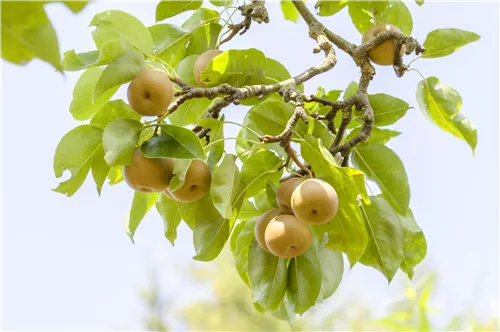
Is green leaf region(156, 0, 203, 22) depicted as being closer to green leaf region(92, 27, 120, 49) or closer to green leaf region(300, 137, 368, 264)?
green leaf region(92, 27, 120, 49)

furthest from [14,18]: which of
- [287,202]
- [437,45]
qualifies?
[437,45]

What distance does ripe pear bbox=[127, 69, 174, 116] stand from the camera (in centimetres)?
86

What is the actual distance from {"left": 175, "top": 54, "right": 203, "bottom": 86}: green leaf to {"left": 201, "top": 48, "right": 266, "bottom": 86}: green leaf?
0.09m

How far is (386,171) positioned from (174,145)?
0.40 m

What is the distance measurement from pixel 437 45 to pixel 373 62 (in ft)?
0.48

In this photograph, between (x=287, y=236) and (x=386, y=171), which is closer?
(x=287, y=236)

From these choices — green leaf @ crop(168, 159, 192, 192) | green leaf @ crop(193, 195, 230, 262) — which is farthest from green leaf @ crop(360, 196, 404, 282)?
green leaf @ crop(168, 159, 192, 192)

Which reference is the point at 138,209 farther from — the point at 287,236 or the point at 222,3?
the point at 222,3

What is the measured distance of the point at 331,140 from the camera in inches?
42.7

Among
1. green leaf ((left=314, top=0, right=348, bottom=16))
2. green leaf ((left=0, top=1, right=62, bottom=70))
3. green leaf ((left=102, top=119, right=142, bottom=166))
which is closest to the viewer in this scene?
green leaf ((left=0, top=1, right=62, bottom=70))

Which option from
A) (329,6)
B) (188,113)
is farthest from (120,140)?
(329,6)

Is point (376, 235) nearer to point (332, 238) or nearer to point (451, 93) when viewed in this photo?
point (332, 238)

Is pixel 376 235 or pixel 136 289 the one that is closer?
pixel 376 235

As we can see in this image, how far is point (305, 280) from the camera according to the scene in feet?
3.42
